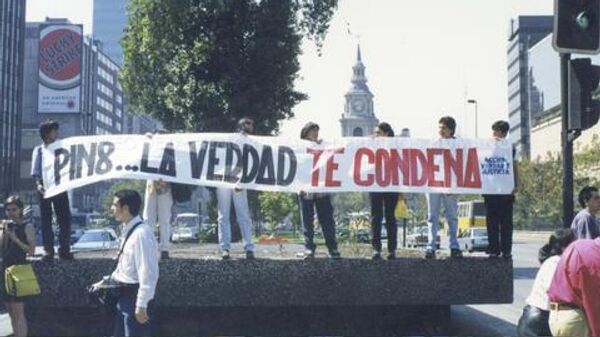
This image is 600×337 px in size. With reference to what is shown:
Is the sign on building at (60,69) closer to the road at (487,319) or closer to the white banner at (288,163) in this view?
the road at (487,319)

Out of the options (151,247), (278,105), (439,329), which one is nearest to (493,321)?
(439,329)

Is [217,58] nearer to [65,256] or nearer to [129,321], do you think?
[65,256]

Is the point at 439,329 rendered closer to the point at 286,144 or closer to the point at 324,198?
the point at 324,198

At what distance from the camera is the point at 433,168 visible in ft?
31.4

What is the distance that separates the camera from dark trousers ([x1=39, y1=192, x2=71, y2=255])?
9.05 m

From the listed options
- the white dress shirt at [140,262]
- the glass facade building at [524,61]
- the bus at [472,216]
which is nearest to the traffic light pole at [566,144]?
the white dress shirt at [140,262]

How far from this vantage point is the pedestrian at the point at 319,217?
9.23 m

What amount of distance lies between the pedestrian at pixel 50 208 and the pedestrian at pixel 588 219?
20.4 feet

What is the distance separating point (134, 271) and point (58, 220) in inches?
141

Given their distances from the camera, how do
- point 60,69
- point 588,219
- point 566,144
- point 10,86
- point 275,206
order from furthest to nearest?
point 60,69
point 10,86
point 275,206
point 588,219
point 566,144

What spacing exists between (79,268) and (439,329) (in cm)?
478

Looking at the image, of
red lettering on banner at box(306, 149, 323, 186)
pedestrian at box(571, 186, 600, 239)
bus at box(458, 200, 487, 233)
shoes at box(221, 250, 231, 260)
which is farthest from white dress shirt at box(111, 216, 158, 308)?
bus at box(458, 200, 487, 233)

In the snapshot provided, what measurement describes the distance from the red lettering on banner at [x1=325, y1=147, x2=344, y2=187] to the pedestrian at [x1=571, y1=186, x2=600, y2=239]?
2962 mm

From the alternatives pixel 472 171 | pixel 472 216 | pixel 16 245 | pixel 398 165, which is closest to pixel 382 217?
pixel 398 165
